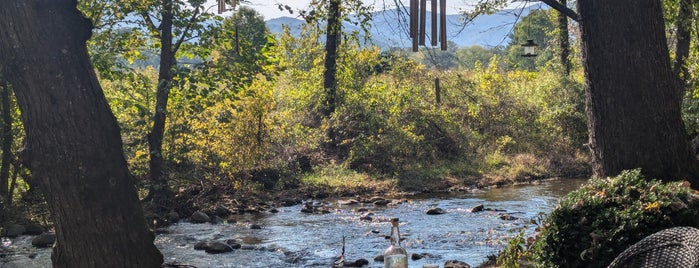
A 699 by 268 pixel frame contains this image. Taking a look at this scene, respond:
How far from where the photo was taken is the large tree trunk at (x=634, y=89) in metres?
7.25

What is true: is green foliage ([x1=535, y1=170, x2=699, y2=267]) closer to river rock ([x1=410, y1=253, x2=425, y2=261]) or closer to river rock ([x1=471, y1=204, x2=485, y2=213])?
river rock ([x1=410, y1=253, x2=425, y2=261])

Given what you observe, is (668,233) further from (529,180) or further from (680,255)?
(529,180)

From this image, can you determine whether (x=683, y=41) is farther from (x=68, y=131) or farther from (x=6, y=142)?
(x=68, y=131)

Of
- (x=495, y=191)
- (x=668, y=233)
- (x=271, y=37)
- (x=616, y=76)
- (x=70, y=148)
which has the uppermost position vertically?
(x=271, y=37)

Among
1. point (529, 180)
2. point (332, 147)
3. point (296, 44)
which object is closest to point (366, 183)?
point (332, 147)

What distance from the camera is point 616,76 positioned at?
7.30m

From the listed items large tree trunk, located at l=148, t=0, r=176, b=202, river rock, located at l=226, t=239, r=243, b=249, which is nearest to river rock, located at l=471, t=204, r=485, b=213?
river rock, located at l=226, t=239, r=243, b=249

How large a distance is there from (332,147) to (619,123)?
52.2 ft

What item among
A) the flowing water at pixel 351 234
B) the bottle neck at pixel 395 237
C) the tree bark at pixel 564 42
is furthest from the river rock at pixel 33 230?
the tree bark at pixel 564 42

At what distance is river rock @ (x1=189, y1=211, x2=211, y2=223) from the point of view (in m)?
14.5

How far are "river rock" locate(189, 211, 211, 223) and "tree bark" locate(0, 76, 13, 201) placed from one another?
3482 millimetres

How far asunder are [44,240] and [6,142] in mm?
2928

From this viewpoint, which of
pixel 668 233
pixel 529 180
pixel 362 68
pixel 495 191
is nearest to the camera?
pixel 668 233

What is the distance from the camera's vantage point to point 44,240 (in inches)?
468
